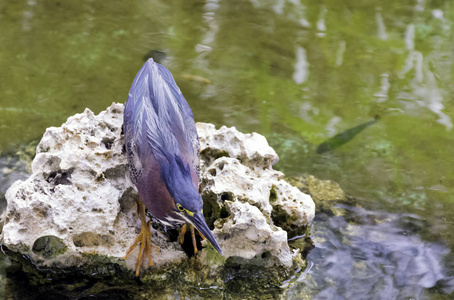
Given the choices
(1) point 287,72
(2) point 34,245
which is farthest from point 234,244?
(1) point 287,72

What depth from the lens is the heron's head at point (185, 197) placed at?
288 cm

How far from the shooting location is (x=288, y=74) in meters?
5.52

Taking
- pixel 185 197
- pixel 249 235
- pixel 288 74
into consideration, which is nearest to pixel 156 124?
pixel 185 197

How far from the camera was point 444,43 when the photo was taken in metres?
5.93

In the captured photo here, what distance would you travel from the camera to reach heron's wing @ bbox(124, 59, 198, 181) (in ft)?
Result: 10.0

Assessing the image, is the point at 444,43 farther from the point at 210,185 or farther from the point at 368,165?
the point at 210,185

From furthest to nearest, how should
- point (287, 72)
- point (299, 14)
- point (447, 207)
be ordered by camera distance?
point (299, 14), point (287, 72), point (447, 207)

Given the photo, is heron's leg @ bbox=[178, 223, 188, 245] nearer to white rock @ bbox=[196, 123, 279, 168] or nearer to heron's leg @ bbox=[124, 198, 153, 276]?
heron's leg @ bbox=[124, 198, 153, 276]

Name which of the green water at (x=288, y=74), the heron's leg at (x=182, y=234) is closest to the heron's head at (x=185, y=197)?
the heron's leg at (x=182, y=234)

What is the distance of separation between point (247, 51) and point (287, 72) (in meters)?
0.56

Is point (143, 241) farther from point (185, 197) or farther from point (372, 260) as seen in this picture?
point (372, 260)

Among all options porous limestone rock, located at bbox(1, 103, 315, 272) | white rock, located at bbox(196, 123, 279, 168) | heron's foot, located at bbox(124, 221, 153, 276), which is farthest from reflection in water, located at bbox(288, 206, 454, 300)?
heron's foot, located at bbox(124, 221, 153, 276)

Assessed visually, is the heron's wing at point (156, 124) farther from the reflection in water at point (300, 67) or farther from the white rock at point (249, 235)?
the reflection in water at point (300, 67)

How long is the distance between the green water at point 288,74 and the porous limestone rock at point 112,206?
994 mm
